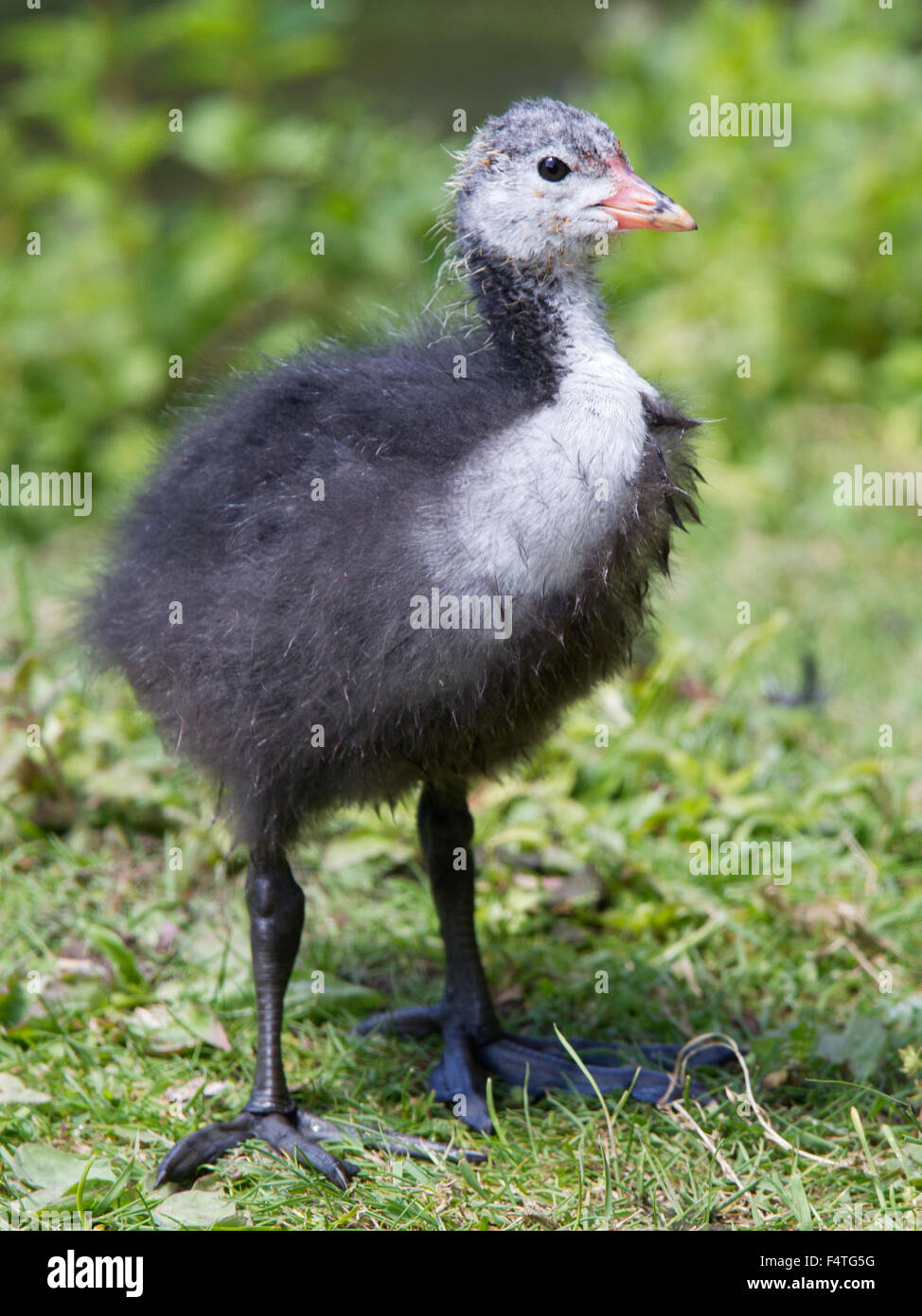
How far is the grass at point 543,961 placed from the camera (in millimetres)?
2438

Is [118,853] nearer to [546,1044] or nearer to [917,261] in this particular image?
[546,1044]

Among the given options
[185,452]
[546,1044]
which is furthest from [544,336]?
[546,1044]

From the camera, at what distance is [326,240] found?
576 centimetres

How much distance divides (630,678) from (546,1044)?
Result: 1.45 meters

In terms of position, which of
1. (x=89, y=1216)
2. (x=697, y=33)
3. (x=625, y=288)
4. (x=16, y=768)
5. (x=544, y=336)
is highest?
(x=697, y=33)

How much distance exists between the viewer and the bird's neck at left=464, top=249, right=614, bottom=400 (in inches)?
92.4

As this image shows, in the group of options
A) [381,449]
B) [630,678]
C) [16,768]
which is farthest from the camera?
[630,678]

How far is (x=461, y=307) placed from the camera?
2609mm
